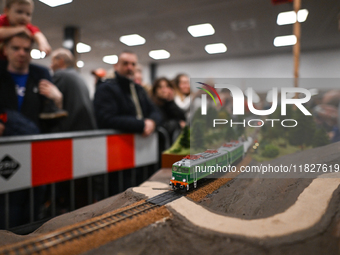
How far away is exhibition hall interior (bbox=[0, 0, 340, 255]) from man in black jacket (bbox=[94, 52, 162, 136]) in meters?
0.27

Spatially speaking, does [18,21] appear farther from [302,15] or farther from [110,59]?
[302,15]

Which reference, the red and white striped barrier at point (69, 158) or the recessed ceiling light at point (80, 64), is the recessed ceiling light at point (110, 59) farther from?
the red and white striped barrier at point (69, 158)

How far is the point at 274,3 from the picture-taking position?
649 millimetres

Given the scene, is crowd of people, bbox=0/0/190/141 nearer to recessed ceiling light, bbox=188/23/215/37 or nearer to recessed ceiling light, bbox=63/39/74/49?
recessed ceiling light, bbox=63/39/74/49

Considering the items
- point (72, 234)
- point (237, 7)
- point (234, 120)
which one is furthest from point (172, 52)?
point (72, 234)

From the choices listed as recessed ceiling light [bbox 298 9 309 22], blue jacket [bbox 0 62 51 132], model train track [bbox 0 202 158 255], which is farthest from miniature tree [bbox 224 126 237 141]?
blue jacket [bbox 0 62 51 132]

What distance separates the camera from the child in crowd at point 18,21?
0.61 metres

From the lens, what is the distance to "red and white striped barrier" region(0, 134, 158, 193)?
3.22ft

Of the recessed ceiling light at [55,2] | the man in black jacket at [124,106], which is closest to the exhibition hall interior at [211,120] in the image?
the recessed ceiling light at [55,2]

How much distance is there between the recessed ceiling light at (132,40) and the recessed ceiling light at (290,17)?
38cm

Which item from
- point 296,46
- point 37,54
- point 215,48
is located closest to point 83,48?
point 37,54

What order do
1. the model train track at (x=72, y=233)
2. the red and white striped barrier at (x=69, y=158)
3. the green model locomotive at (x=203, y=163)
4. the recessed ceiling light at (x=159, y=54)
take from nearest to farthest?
1. the model train track at (x=72, y=233)
2. the green model locomotive at (x=203, y=163)
3. the recessed ceiling light at (x=159, y=54)
4. the red and white striped barrier at (x=69, y=158)

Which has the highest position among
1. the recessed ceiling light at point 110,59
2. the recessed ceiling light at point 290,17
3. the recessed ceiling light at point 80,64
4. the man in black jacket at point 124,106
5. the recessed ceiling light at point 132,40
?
the recessed ceiling light at point 290,17

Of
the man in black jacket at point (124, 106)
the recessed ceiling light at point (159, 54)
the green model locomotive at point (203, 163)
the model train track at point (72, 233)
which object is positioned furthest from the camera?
the man in black jacket at point (124, 106)
